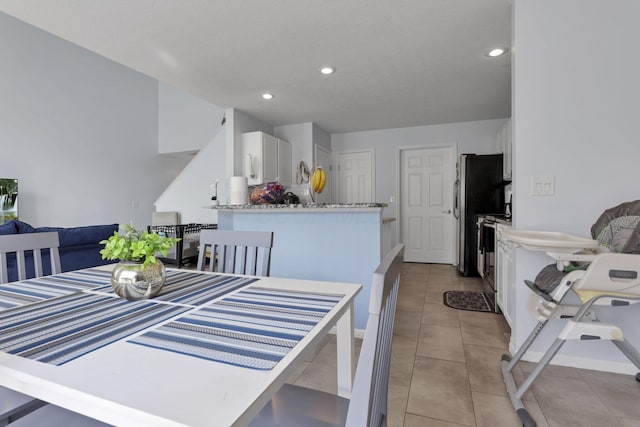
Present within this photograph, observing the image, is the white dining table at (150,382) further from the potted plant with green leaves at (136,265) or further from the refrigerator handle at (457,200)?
the refrigerator handle at (457,200)

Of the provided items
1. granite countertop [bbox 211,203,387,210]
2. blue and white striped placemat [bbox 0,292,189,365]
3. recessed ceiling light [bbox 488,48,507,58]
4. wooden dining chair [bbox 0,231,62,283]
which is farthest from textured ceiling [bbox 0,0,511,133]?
blue and white striped placemat [bbox 0,292,189,365]

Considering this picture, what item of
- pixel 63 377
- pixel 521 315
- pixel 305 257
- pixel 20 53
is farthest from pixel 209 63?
pixel 20 53

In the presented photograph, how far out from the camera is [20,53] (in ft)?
18.0

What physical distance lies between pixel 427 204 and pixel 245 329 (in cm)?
495

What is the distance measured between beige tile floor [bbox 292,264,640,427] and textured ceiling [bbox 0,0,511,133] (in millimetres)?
2352

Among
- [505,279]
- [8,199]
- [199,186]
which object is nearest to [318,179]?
[505,279]

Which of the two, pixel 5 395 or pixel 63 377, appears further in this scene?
pixel 5 395

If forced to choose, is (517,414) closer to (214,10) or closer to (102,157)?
(214,10)

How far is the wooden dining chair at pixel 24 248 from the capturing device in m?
1.47

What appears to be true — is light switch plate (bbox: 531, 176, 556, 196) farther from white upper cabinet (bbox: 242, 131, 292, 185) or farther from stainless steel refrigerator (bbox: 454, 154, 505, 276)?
white upper cabinet (bbox: 242, 131, 292, 185)

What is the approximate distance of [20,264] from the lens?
1508 mm

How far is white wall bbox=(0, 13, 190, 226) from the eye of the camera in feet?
17.8

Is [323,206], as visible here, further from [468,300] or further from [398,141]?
[398,141]

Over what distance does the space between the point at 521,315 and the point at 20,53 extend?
26.9ft
